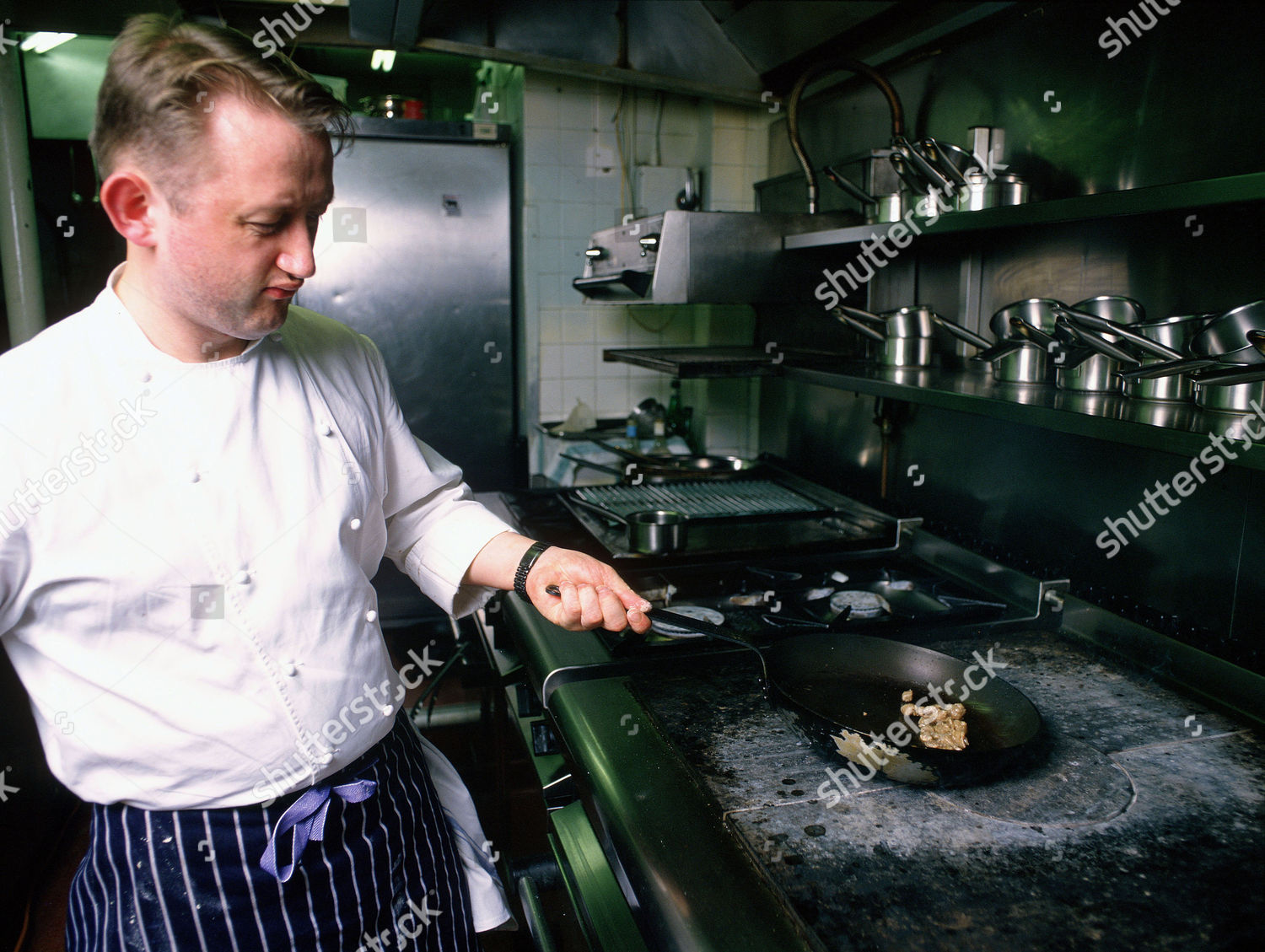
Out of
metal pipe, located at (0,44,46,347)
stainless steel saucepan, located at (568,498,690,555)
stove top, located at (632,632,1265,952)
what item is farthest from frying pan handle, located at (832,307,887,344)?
metal pipe, located at (0,44,46,347)

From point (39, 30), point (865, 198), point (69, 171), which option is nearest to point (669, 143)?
point (865, 198)

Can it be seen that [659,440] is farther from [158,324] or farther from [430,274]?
[158,324]

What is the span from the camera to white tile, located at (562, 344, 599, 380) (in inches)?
144

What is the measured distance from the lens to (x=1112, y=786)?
1144 mm

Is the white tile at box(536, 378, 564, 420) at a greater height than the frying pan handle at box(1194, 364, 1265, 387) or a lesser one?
lesser

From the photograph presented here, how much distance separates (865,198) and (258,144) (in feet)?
5.12

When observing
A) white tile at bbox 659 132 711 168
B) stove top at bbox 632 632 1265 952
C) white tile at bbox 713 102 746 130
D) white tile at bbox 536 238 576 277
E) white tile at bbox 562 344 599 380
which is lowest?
stove top at bbox 632 632 1265 952

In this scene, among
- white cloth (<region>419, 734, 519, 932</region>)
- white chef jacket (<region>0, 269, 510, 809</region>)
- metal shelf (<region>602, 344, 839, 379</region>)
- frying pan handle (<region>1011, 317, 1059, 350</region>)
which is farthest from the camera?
metal shelf (<region>602, 344, 839, 379</region>)

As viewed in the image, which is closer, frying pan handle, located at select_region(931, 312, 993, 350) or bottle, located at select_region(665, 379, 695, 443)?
frying pan handle, located at select_region(931, 312, 993, 350)

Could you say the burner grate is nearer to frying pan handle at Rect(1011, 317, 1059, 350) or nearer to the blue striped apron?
frying pan handle at Rect(1011, 317, 1059, 350)

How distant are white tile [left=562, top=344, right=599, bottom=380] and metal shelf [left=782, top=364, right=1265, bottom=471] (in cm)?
168

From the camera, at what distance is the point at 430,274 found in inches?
142

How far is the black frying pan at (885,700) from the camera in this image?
113 centimetres

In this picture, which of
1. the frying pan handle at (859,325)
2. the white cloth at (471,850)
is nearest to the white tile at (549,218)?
the frying pan handle at (859,325)
